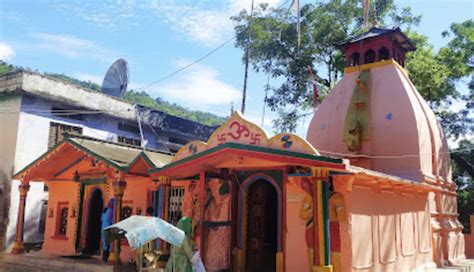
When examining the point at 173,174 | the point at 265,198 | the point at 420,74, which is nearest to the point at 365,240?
the point at 265,198

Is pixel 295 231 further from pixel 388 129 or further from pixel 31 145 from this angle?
pixel 31 145

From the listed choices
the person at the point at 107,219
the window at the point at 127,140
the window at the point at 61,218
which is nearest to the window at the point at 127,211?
the person at the point at 107,219

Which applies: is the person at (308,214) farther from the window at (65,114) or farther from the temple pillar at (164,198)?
the window at (65,114)

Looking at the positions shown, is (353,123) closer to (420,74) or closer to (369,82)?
(369,82)

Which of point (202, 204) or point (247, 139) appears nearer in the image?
point (247, 139)

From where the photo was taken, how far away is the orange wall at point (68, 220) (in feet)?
49.1

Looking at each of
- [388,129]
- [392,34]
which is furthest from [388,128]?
[392,34]

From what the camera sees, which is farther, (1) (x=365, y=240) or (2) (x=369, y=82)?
(2) (x=369, y=82)

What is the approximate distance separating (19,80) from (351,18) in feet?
53.9

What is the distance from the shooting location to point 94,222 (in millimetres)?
14945

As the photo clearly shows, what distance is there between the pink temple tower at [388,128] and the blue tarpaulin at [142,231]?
27.3 ft

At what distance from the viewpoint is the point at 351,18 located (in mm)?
22781

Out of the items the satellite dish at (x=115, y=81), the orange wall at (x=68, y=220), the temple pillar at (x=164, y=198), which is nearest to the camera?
the temple pillar at (x=164, y=198)

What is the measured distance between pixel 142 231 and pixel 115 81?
17959 millimetres
